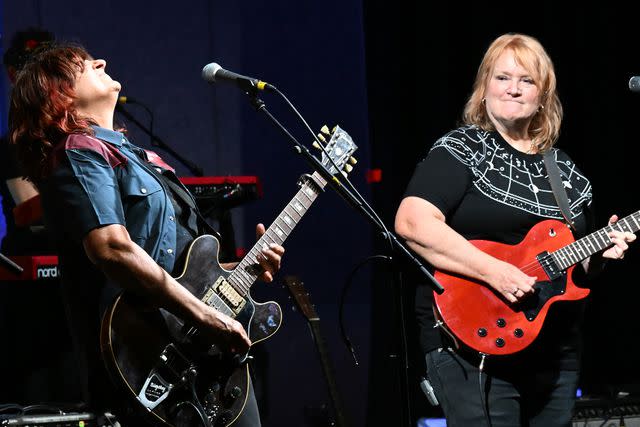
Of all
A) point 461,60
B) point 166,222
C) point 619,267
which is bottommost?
point 619,267

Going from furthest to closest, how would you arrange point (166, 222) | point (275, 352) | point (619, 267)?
point (275, 352) → point (619, 267) → point (166, 222)

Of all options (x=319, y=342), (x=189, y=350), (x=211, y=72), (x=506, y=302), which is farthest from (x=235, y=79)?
(x=319, y=342)

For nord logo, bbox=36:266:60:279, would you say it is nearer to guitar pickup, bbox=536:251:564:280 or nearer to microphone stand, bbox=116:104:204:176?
microphone stand, bbox=116:104:204:176

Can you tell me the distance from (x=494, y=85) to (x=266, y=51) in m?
2.25

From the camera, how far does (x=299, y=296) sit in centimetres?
450

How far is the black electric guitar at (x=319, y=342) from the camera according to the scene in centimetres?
447

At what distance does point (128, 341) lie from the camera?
2.44m

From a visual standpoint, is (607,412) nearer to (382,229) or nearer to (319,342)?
(319,342)

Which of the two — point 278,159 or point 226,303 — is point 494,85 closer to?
point 226,303

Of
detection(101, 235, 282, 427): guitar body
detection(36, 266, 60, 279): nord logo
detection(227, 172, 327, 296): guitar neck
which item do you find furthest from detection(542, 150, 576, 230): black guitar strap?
detection(36, 266, 60, 279): nord logo

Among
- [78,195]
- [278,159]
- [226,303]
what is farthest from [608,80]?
[78,195]

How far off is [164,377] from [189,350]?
0.12 m

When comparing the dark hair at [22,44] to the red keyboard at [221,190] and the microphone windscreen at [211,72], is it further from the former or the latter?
the microphone windscreen at [211,72]

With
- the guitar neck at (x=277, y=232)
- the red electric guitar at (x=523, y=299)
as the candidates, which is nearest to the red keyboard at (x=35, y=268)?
the guitar neck at (x=277, y=232)
